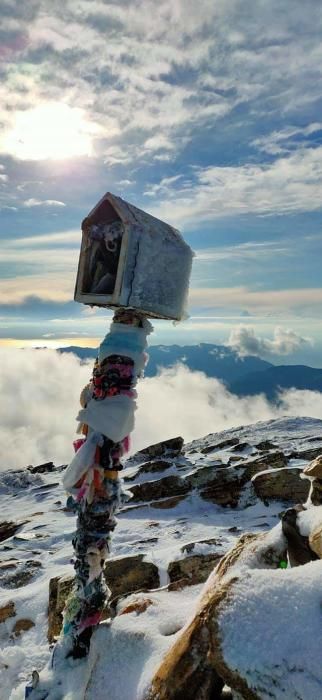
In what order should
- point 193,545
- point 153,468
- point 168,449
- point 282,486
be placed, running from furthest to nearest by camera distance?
1. point 168,449
2. point 153,468
3. point 282,486
4. point 193,545

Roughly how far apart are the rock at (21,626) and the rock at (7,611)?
0.36 metres

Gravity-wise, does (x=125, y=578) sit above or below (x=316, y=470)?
below

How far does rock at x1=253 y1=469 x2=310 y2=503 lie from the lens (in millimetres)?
15820

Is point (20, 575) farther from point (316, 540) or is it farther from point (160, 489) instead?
point (316, 540)

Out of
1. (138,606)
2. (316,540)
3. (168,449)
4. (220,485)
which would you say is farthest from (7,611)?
(168,449)

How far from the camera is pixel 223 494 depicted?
18.0 meters

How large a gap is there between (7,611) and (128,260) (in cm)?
796

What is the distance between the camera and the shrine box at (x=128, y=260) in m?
4.98

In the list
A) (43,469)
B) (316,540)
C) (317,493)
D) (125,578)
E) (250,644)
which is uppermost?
(317,493)

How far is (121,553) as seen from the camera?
11.9 m

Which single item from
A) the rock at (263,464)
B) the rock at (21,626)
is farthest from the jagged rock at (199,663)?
the rock at (263,464)

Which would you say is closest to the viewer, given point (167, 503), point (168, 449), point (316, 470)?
point (316, 470)

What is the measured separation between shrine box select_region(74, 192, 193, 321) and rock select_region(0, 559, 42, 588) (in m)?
9.34

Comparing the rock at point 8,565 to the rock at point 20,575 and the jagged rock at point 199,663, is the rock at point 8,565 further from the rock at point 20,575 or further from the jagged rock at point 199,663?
the jagged rock at point 199,663
